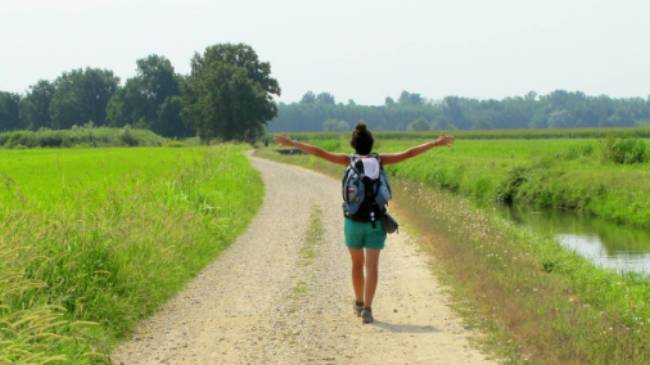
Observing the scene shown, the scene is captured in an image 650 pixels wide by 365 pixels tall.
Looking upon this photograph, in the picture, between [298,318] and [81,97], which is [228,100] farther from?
[298,318]

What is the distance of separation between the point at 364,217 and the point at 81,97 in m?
136

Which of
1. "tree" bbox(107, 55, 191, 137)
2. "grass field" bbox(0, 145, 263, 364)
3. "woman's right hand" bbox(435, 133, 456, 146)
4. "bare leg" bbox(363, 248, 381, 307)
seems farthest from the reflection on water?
"tree" bbox(107, 55, 191, 137)

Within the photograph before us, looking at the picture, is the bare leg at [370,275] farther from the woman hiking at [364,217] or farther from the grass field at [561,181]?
the grass field at [561,181]

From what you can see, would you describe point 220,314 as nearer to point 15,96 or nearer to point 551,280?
point 551,280

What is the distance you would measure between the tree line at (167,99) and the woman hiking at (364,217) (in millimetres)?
83642

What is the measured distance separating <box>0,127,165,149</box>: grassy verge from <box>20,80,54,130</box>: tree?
5351 centimetres

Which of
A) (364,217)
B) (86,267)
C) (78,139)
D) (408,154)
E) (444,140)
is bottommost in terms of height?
(78,139)

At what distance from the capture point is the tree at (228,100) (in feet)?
303

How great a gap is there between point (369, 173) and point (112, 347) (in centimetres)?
304

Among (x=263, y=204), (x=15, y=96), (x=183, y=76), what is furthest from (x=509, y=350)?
(x=15, y=96)

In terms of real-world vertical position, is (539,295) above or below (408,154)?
below

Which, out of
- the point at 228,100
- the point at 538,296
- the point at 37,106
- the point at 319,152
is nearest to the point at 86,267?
the point at 319,152

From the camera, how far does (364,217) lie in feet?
28.6

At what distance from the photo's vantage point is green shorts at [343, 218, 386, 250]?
8.77 meters
